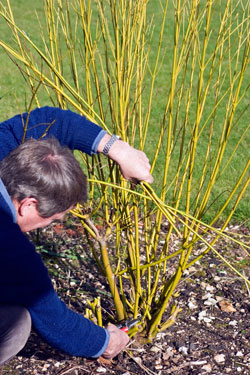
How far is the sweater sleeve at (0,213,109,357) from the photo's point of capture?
61.6 inches

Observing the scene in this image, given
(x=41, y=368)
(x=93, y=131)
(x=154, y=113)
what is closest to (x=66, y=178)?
(x=93, y=131)

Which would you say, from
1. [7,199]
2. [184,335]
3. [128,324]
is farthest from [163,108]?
[7,199]

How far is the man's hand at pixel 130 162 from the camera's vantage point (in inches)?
67.0

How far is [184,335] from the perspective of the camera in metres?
2.37

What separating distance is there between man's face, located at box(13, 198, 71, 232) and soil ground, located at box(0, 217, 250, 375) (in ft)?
2.55

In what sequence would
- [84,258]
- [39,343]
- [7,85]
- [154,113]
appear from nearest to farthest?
[39,343]
[84,258]
[154,113]
[7,85]

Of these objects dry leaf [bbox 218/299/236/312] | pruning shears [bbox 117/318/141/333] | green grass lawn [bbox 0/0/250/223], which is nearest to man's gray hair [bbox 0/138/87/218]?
green grass lawn [bbox 0/0/250/223]

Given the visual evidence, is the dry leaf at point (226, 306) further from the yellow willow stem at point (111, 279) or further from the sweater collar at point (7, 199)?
the sweater collar at point (7, 199)

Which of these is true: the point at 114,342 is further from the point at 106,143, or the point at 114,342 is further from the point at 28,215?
the point at 106,143

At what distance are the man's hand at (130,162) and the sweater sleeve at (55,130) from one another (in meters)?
0.09

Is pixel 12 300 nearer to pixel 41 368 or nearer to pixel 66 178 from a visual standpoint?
pixel 66 178

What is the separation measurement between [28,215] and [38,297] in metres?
0.27

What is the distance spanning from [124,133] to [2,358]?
0.97 meters

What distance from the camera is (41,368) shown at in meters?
2.22
